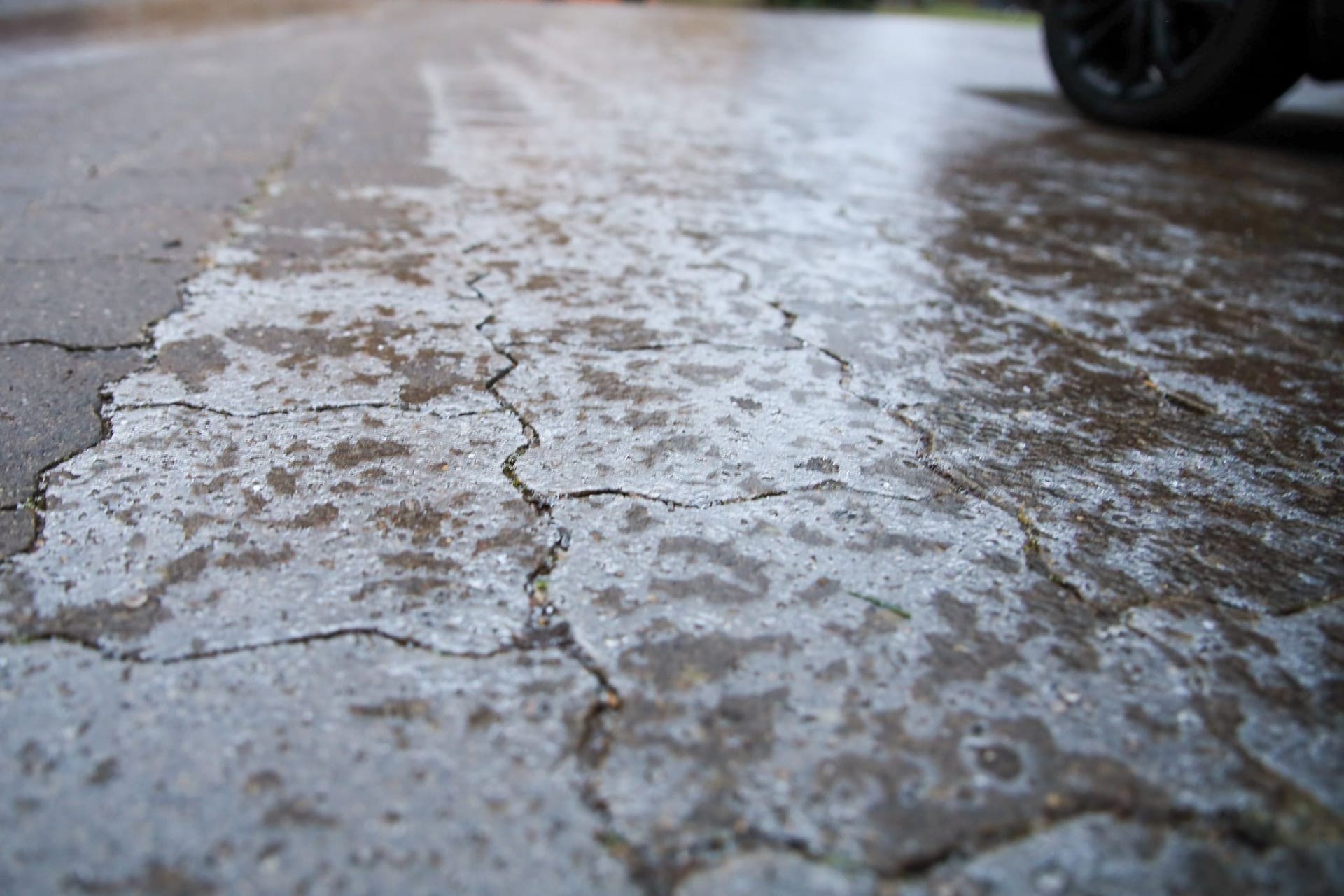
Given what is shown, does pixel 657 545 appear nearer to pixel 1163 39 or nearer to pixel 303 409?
pixel 303 409

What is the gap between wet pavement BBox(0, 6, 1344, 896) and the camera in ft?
2.24

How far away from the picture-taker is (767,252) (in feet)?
6.42

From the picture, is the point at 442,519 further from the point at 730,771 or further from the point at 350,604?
the point at 730,771

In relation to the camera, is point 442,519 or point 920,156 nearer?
point 442,519

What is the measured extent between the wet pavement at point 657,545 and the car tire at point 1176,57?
45.0 inches

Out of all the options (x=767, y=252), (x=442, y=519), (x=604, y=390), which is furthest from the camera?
(x=767, y=252)

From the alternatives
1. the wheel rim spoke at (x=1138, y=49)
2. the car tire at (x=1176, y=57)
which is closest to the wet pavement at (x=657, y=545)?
the car tire at (x=1176, y=57)

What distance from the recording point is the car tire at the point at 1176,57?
3031mm

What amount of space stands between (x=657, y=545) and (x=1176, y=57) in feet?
10.6

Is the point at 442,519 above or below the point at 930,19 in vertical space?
A: below

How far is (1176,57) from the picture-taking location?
330 centimetres

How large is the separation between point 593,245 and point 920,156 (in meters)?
1.47

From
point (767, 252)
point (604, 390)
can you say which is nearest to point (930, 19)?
point (767, 252)

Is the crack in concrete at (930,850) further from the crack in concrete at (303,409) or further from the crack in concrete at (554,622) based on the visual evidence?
the crack in concrete at (303,409)
